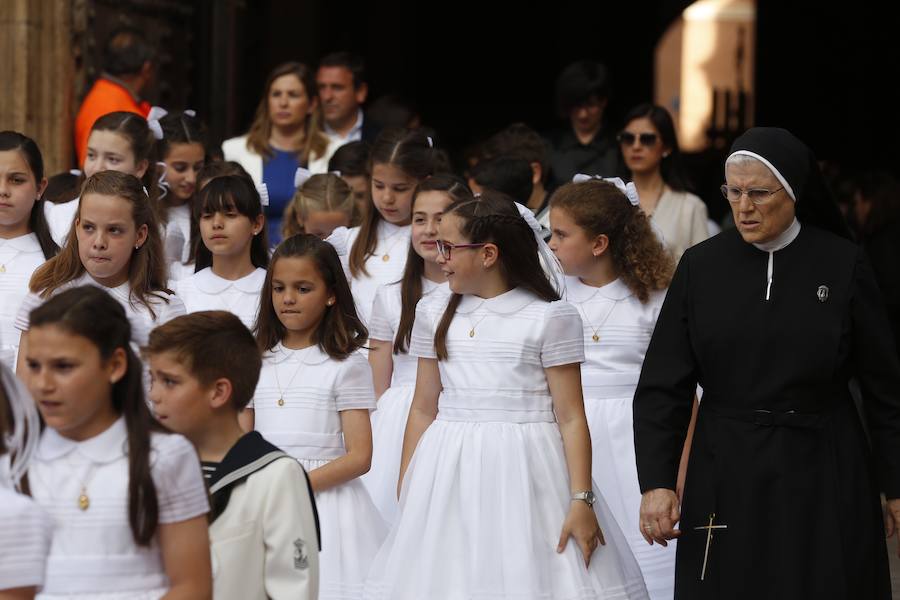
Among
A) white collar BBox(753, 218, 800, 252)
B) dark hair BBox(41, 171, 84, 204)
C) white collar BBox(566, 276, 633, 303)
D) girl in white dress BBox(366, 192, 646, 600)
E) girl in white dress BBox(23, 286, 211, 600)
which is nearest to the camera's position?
girl in white dress BBox(23, 286, 211, 600)

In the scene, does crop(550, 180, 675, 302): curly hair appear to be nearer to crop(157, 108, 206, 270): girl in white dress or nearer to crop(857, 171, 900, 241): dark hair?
crop(157, 108, 206, 270): girl in white dress

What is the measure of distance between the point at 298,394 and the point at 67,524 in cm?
226

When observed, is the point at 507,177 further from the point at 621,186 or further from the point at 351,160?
the point at 621,186

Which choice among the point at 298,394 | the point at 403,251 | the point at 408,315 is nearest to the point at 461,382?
the point at 298,394

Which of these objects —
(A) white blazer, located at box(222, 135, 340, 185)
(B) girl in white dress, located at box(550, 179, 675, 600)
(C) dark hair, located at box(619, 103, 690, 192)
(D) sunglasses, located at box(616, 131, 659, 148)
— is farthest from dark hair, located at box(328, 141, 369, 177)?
(B) girl in white dress, located at box(550, 179, 675, 600)

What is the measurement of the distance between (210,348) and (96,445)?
613 mm

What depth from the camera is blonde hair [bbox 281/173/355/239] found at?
8195 millimetres

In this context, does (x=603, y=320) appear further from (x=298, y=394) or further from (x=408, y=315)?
(x=298, y=394)

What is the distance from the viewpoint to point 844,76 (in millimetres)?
18875

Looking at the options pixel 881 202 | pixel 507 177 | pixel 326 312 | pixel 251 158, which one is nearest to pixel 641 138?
pixel 507 177

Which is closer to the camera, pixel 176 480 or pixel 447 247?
pixel 176 480

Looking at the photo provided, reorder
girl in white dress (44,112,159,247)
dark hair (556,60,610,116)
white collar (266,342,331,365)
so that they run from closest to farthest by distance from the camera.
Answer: white collar (266,342,331,365) → girl in white dress (44,112,159,247) → dark hair (556,60,610,116)

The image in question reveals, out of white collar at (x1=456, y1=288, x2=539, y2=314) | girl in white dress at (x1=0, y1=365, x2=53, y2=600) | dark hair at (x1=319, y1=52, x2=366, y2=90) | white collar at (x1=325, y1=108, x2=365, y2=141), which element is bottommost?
girl in white dress at (x1=0, y1=365, x2=53, y2=600)

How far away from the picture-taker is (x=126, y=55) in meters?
9.11
